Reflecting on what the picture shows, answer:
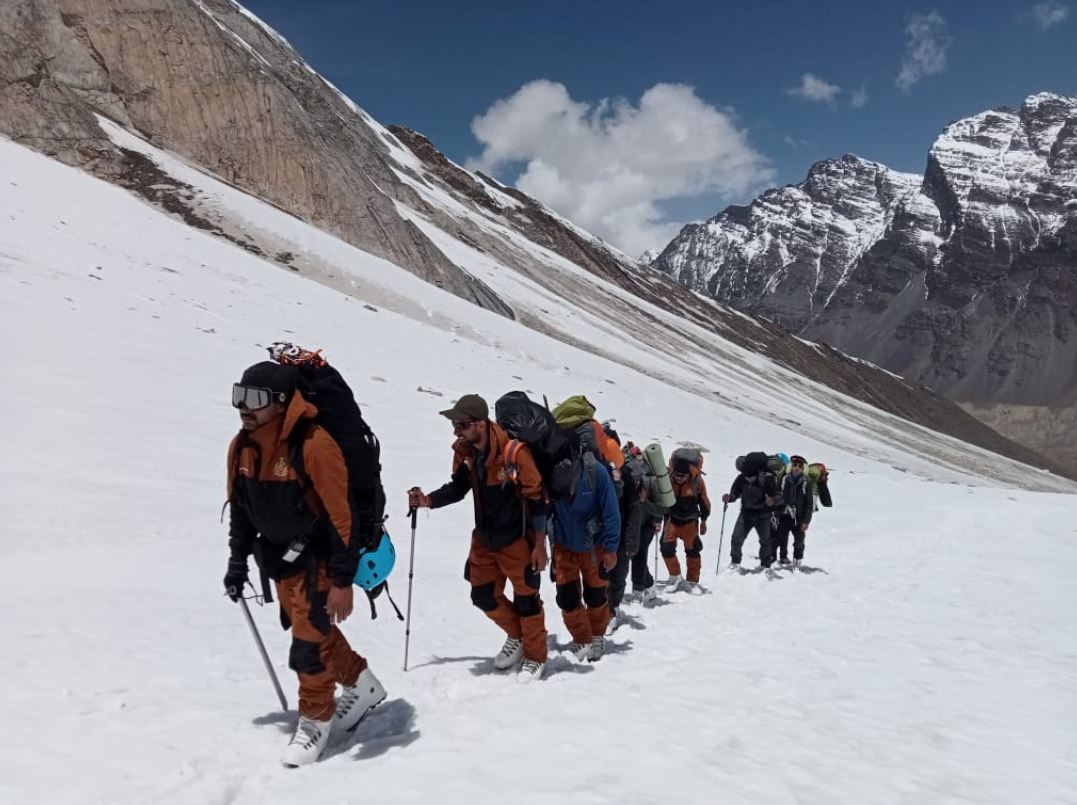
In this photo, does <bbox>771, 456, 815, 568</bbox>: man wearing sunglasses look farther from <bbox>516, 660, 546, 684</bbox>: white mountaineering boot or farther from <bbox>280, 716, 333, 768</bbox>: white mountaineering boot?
<bbox>280, 716, 333, 768</bbox>: white mountaineering boot

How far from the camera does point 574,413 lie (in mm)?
6449

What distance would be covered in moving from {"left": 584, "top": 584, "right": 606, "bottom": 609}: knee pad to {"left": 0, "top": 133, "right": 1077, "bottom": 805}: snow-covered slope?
1.64ft

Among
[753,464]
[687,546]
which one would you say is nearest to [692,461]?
[687,546]

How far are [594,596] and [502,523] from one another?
61.4 inches

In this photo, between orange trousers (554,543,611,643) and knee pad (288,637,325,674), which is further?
orange trousers (554,543,611,643)

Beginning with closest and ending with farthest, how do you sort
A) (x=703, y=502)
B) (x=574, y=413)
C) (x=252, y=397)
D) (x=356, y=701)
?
(x=252, y=397) < (x=356, y=701) < (x=574, y=413) < (x=703, y=502)

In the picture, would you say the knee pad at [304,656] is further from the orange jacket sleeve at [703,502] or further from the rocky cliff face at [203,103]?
the rocky cliff face at [203,103]

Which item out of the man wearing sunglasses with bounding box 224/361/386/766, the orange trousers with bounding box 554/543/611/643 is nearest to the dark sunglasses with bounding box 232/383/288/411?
the man wearing sunglasses with bounding box 224/361/386/766

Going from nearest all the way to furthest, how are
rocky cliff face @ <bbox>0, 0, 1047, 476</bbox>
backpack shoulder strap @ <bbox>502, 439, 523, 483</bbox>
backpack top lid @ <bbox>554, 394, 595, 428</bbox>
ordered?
backpack shoulder strap @ <bbox>502, 439, 523, 483</bbox>
backpack top lid @ <bbox>554, 394, 595, 428</bbox>
rocky cliff face @ <bbox>0, 0, 1047, 476</bbox>

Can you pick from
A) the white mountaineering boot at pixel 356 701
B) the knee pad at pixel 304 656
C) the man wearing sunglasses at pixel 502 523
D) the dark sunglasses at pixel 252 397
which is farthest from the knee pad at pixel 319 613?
the man wearing sunglasses at pixel 502 523

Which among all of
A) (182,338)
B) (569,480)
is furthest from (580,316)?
(569,480)

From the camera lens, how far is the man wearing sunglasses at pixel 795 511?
11.8 metres

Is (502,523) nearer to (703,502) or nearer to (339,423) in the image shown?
(339,423)

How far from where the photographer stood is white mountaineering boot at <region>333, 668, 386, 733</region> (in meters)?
4.56
